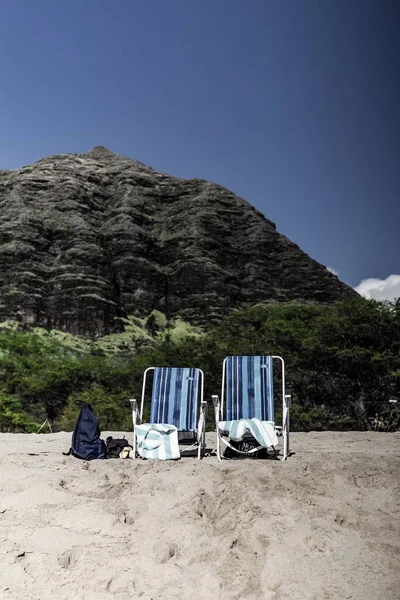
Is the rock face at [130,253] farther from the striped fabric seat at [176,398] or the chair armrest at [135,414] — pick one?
the chair armrest at [135,414]

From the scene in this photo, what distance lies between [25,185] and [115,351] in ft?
122

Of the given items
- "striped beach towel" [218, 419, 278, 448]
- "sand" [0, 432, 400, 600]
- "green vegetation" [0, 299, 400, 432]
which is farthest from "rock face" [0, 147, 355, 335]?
"sand" [0, 432, 400, 600]

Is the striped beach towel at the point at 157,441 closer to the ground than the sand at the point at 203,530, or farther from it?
farther from it

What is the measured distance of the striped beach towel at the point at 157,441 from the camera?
517cm

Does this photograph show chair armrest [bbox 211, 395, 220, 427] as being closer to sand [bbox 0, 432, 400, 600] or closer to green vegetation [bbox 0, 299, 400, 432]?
sand [bbox 0, 432, 400, 600]

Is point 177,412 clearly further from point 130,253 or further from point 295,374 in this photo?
point 130,253

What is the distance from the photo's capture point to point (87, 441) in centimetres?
545

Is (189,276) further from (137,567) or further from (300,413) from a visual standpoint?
(137,567)

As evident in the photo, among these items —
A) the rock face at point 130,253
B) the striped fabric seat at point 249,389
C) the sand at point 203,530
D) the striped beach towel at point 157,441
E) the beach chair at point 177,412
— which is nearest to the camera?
the sand at point 203,530

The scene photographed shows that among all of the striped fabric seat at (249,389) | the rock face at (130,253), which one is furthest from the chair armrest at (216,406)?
the rock face at (130,253)

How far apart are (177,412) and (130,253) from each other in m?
63.6

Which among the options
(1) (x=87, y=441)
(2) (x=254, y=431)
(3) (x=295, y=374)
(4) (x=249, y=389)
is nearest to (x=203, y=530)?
(2) (x=254, y=431)

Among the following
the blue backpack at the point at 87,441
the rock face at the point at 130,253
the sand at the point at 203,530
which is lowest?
the sand at the point at 203,530

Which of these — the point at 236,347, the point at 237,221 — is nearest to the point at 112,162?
the point at 237,221
